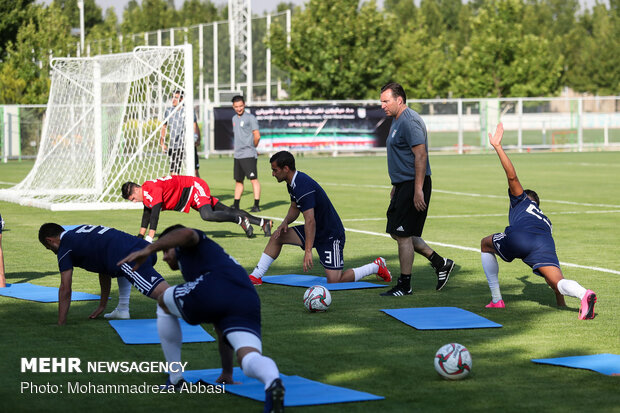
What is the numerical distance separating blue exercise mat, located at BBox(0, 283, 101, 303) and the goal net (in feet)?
32.3

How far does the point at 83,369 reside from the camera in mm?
7148

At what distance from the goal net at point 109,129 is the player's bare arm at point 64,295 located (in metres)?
11.9

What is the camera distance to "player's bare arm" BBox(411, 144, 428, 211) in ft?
33.3

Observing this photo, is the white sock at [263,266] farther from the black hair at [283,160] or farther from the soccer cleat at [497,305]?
the soccer cleat at [497,305]

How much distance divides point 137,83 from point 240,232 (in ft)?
25.4

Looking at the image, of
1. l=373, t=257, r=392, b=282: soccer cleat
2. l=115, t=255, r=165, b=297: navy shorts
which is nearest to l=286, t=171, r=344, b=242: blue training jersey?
l=373, t=257, r=392, b=282: soccer cleat

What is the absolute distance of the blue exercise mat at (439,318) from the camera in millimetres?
8602

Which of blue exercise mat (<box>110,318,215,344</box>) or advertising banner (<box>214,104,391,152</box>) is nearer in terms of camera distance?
blue exercise mat (<box>110,318,215,344</box>)

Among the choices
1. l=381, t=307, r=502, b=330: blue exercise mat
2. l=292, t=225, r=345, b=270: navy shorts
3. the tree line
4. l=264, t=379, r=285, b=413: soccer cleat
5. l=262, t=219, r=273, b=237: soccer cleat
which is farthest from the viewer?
the tree line

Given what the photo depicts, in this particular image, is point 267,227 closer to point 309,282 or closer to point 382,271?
point 309,282

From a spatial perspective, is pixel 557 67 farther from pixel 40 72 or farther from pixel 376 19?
pixel 40 72

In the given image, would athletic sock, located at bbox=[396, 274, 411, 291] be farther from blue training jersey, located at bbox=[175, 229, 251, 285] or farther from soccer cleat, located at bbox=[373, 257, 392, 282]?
blue training jersey, located at bbox=[175, 229, 251, 285]

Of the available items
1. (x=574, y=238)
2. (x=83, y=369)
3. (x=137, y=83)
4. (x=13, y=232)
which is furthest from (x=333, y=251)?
(x=137, y=83)

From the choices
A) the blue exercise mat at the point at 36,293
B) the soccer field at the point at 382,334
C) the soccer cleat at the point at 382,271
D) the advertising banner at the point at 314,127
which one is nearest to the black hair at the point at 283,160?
the soccer field at the point at 382,334
